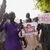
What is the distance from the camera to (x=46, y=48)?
34.4 feet

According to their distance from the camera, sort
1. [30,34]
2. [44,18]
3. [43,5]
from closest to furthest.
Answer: [44,18] < [30,34] < [43,5]

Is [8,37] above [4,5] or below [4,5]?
below

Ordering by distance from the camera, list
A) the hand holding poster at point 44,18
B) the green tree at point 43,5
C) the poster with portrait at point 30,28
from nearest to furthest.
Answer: the hand holding poster at point 44,18 → the poster with portrait at point 30,28 → the green tree at point 43,5

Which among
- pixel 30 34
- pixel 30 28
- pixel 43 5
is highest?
pixel 43 5

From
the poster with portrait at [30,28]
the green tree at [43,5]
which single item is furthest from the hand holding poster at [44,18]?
the green tree at [43,5]

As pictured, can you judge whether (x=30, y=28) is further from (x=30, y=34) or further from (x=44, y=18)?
(x=44, y=18)

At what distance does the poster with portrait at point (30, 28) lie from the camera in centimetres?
1129

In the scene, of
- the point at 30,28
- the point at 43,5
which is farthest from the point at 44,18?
the point at 43,5

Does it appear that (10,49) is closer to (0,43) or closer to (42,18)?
(0,43)

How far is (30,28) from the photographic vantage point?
11391 millimetres

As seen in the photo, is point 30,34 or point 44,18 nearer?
point 44,18

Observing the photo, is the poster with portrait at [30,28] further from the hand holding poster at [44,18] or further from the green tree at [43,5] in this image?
the green tree at [43,5]

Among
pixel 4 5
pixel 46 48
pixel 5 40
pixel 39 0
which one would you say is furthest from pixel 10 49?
pixel 39 0

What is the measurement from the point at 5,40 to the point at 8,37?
21cm
